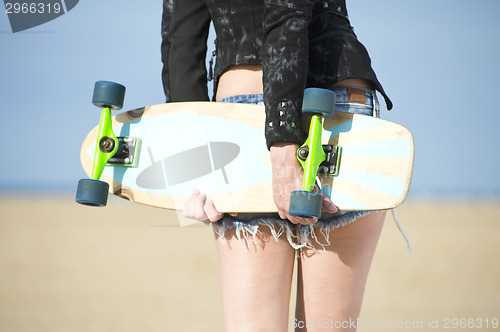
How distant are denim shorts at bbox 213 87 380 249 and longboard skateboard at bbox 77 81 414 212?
0.09ft

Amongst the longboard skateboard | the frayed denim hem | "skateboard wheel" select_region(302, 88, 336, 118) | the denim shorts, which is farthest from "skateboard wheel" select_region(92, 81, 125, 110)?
"skateboard wheel" select_region(302, 88, 336, 118)

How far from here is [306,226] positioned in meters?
1.50

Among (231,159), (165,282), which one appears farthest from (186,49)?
(165,282)

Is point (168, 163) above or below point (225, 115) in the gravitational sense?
below

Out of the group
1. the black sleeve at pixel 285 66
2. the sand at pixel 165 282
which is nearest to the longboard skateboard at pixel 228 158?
the black sleeve at pixel 285 66

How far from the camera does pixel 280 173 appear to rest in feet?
4.53

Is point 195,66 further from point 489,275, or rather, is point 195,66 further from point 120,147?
point 489,275

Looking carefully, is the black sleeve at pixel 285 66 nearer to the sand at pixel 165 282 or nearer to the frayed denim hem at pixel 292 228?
the frayed denim hem at pixel 292 228

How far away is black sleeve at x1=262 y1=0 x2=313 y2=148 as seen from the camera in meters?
1.36

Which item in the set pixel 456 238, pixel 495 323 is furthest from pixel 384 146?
pixel 456 238

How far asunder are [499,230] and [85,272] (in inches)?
382

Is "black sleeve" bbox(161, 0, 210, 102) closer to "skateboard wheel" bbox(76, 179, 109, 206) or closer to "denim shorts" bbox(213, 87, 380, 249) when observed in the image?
"denim shorts" bbox(213, 87, 380, 249)

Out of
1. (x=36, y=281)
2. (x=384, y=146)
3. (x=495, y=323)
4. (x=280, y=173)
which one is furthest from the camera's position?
(x=36, y=281)

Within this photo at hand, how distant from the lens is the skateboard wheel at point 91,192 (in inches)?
61.9
